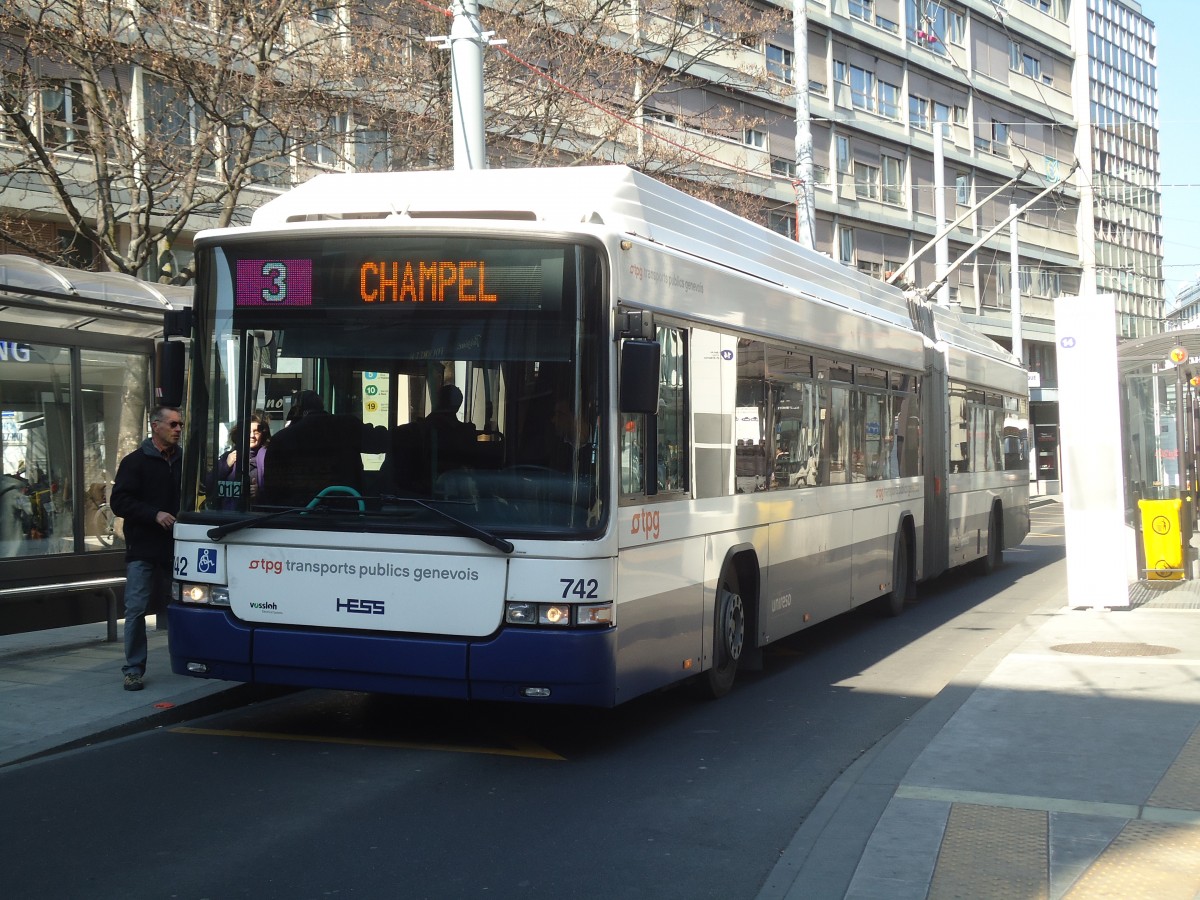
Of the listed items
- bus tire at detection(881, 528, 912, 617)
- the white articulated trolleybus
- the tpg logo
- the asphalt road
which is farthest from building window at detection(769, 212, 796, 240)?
the tpg logo

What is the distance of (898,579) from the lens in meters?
14.7

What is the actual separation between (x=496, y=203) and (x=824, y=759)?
3553 mm

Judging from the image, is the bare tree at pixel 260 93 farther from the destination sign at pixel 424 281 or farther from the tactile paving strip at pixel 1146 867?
the tactile paving strip at pixel 1146 867

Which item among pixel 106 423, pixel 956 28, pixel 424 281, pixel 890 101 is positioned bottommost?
pixel 106 423

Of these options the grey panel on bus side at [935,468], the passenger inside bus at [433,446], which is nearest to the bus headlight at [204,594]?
the passenger inside bus at [433,446]

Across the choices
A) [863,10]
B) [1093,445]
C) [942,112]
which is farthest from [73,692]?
[942,112]

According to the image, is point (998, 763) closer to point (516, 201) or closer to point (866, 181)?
point (516, 201)

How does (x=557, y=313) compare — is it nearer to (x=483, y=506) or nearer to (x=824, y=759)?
(x=483, y=506)

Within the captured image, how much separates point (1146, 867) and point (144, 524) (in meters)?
6.50

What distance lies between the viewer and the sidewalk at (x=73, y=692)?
8.10m

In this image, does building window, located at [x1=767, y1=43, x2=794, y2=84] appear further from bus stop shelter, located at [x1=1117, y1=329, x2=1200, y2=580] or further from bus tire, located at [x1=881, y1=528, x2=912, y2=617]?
bus tire, located at [x1=881, y1=528, x2=912, y2=617]

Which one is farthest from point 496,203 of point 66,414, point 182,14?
point 182,14

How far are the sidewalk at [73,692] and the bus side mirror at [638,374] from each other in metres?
3.52

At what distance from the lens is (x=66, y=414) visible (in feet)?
42.3
